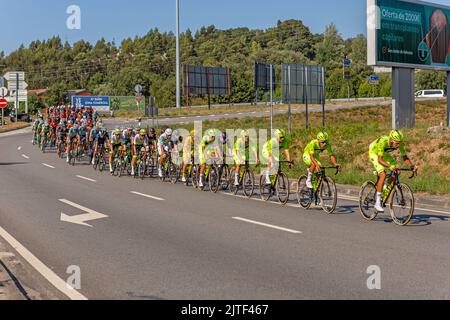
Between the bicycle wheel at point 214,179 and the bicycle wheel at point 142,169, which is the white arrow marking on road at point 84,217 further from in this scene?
the bicycle wheel at point 142,169

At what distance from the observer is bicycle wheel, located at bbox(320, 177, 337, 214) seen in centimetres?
1232

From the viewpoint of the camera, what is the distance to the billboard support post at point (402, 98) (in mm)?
24656

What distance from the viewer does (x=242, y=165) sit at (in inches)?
616

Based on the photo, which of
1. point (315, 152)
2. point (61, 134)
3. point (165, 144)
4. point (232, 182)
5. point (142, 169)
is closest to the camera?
point (315, 152)

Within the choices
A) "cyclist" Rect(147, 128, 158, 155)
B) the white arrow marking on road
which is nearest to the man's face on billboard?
"cyclist" Rect(147, 128, 158, 155)

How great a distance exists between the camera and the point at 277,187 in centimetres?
1417

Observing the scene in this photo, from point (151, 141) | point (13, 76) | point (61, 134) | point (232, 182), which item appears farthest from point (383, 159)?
point (13, 76)

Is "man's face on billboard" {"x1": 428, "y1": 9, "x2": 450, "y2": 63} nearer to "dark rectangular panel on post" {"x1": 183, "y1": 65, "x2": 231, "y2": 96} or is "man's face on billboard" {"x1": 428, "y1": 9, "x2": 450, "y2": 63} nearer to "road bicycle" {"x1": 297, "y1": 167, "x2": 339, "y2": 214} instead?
"road bicycle" {"x1": 297, "y1": 167, "x2": 339, "y2": 214}

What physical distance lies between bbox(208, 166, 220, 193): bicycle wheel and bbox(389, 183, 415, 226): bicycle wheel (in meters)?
6.51

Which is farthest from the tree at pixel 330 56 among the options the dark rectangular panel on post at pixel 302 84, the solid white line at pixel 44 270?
the solid white line at pixel 44 270

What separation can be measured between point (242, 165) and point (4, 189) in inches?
269

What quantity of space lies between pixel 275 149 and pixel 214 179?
126 inches

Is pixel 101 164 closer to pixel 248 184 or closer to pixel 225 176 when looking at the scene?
pixel 225 176

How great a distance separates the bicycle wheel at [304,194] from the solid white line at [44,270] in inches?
248
